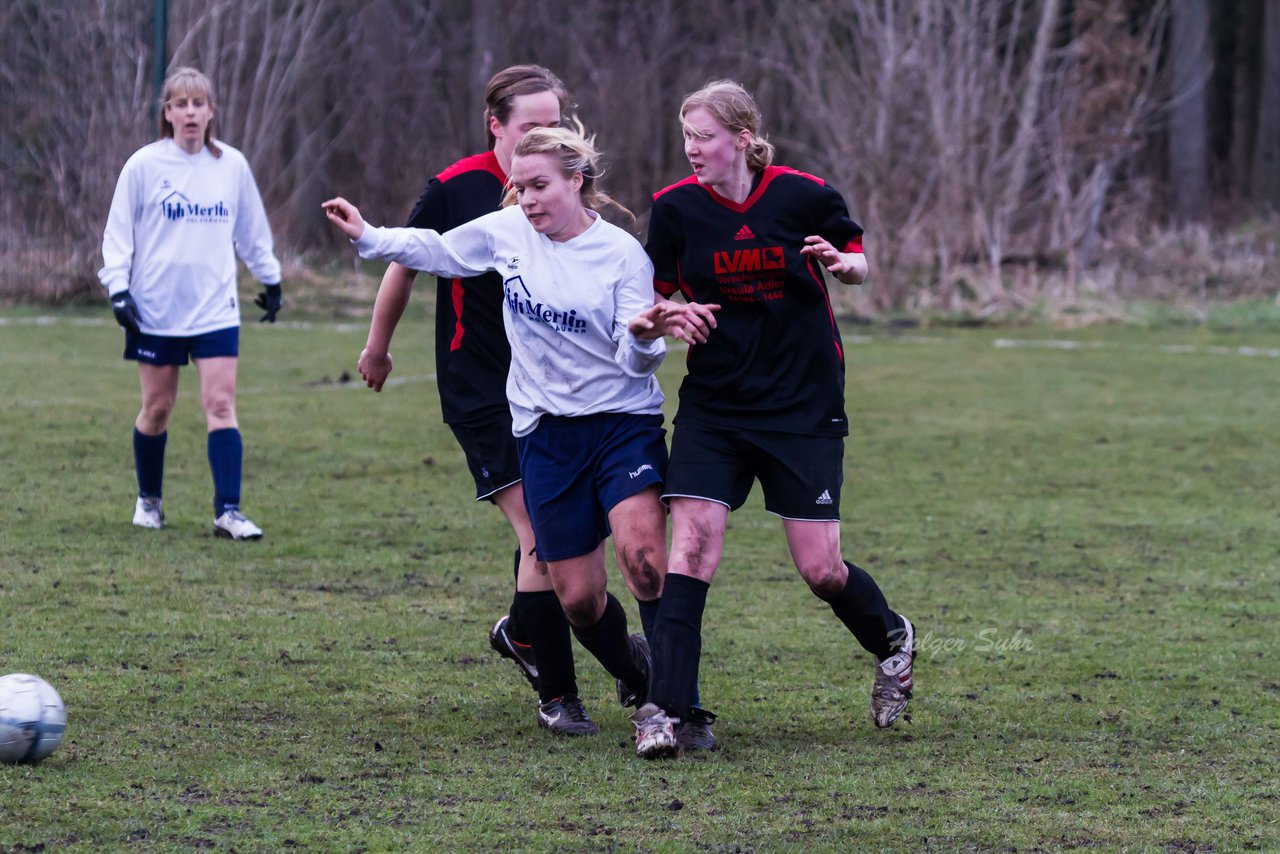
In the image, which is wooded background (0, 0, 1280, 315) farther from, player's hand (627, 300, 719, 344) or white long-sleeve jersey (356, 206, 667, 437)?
player's hand (627, 300, 719, 344)

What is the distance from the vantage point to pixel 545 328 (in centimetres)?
449

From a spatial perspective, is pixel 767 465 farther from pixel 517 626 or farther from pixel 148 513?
pixel 148 513

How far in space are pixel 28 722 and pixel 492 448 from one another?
1484 millimetres

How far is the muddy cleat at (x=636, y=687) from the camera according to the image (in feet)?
15.7

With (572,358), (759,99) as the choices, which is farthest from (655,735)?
(759,99)

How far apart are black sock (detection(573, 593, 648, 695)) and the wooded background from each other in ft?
47.3

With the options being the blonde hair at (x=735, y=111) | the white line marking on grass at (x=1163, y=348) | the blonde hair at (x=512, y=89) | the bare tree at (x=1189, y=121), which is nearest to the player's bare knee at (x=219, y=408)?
the blonde hair at (x=512, y=89)

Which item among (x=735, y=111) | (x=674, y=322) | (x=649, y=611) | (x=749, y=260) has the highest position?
(x=735, y=111)

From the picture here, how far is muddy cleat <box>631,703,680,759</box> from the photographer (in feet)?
14.1

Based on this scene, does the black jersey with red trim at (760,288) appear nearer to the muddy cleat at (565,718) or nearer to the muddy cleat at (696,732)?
the muddy cleat at (696,732)

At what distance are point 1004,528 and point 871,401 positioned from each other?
14.5ft

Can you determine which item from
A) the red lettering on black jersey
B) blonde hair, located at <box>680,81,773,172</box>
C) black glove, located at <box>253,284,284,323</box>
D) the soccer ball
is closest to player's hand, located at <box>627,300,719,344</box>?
the red lettering on black jersey

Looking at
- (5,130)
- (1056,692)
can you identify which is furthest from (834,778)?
(5,130)

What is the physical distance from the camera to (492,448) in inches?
192
